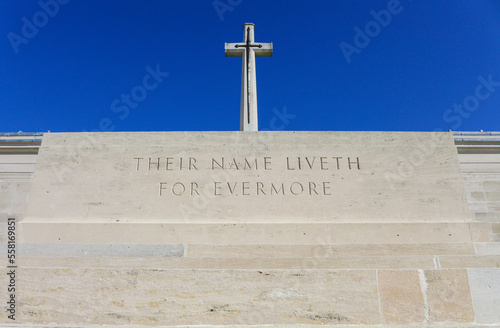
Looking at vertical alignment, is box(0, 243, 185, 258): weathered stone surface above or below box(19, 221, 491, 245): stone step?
below

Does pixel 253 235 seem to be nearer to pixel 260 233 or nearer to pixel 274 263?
pixel 260 233

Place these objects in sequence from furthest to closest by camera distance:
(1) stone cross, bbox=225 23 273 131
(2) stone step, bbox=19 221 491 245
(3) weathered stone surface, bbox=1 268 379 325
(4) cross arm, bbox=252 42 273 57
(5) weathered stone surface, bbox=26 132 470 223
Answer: (4) cross arm, bbox=252 42 273 57
(1) stone cross, bbox=225 23 273 131
(5) weathered stone surface, bbox=26 132 470 223
(2) stone step, bbox=19 221 491 245
(3) weathered stone surface, bbox=1 268 379 325

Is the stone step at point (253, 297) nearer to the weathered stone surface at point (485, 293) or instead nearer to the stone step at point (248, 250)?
the weathered stone surface at point (485, 293)

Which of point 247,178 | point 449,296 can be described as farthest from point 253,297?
point 449,296

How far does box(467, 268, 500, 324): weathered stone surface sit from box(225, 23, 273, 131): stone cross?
4.59 meters

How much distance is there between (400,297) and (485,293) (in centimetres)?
116

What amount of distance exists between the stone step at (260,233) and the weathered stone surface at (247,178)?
0.15m

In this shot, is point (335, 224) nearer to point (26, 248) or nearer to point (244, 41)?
point (26, 248)

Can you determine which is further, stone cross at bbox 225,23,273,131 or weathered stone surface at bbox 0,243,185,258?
stone cross at bbox 225,23,273,131

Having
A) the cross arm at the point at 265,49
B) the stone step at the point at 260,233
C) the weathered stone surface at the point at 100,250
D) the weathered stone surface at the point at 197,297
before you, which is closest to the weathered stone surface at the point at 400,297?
the weathered stone surface at the point at 197,297

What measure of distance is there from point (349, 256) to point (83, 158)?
4.25 m

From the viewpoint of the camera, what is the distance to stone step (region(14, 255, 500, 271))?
476cm

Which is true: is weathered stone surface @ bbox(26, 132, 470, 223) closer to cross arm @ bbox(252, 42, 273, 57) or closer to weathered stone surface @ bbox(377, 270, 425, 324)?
weathered stone surface @ bbox(377, 270, 425, 324)

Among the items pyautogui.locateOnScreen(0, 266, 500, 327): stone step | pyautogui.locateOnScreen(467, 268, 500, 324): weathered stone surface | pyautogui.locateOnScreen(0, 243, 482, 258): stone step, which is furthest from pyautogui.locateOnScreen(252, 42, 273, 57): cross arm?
pyautogui.locateOnScreen(467, 268, 500, 324): weathered stone surface
